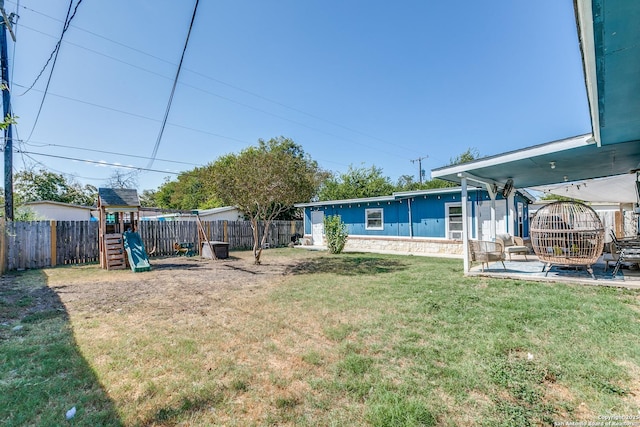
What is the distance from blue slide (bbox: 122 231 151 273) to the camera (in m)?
9.13

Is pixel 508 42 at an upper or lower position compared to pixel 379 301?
upper

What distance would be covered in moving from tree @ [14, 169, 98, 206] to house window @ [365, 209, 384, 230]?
83.7 ft

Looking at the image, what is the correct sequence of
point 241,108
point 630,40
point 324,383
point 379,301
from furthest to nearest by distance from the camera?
point 241,108 < point 379,301 < point 324,383 < point 630,40

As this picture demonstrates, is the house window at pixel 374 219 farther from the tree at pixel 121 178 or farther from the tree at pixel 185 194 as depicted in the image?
the tree at pixel 121 178

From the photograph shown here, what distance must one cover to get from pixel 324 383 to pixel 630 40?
3.74 metres

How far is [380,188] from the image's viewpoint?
991 inches

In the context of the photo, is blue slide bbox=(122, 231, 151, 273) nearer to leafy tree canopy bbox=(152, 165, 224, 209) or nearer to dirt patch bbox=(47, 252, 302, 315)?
dirt patch bbox=(47, 252, 302, 315)

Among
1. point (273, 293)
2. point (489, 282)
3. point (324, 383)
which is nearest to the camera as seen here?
point (324, 383)

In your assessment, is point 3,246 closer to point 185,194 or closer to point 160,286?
point 160,286

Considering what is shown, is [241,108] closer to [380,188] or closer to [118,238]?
[118,238]

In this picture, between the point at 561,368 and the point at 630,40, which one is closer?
the point at 630,40

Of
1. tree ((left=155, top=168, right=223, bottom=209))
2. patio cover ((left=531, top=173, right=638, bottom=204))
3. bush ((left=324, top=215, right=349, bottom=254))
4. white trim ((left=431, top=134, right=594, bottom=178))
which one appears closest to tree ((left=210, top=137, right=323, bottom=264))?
bush ((left=324, top=215, right=349, bottom=254))

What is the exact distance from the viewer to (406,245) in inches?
525

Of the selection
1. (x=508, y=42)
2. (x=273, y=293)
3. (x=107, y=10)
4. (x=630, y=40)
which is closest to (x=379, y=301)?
(x=273, y=293)
